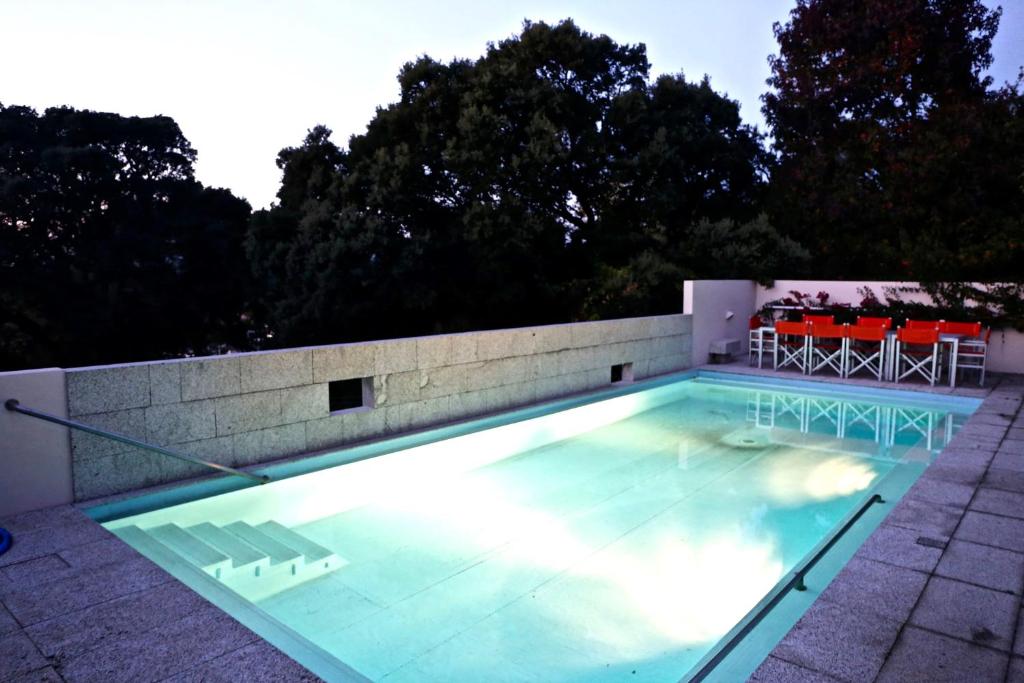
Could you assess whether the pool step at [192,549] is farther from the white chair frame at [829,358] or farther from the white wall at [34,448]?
the white chair frame at [829,358]

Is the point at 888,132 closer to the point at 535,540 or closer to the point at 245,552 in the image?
the point at 535,540

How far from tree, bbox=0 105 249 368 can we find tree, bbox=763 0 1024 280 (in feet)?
54.3

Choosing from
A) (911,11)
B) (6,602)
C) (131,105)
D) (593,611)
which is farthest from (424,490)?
(131,105)

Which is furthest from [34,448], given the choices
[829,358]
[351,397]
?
[829,358]

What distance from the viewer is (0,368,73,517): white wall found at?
3969 millimetres

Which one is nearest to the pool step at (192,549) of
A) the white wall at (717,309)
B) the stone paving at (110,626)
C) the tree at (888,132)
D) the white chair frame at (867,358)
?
the stone paving at (110,626)

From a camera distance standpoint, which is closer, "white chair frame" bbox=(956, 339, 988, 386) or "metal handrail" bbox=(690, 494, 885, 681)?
"metal handrail" bbox=(690, 494, 885, 681)

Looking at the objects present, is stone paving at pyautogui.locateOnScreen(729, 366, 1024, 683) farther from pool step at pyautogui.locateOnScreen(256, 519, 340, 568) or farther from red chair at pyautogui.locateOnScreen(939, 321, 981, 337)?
red chair at pyautogui.locateOnScreen(939, 321, 981, 337)

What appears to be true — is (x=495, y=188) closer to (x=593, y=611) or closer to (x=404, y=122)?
(x=404, y=122)

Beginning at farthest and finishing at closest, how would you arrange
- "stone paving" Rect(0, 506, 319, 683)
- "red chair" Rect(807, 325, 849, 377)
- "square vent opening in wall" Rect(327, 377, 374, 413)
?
"red chair" Rect(807, 325, 849, 377) → "square vent opening in wall" Rect(327, 377, 374, 413) → "stone paving" Rect(0, 506, 319, 683)

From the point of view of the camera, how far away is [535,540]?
15.3ft

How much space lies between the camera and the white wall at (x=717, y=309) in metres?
10.5

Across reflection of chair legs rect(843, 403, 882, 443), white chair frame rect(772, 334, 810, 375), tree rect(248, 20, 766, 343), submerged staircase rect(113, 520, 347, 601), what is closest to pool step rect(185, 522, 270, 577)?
submerged staircase rect(113, 520, 347, 601)

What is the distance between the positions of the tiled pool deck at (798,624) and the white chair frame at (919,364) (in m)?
5.26
